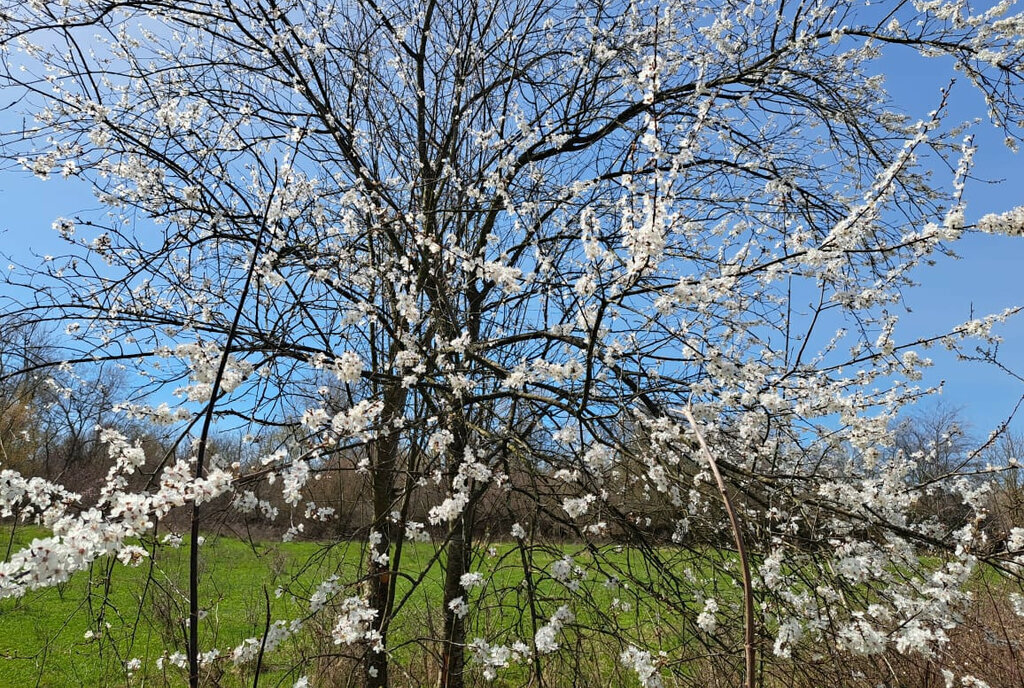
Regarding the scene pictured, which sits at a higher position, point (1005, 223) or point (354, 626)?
point (1005, 223)

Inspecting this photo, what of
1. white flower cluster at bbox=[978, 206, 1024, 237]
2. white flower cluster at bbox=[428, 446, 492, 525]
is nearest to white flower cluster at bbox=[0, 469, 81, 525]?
white flower cluster at bbox=[428, 446, 492, 525]

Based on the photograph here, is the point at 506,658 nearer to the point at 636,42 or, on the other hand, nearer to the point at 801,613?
the point at 801,613

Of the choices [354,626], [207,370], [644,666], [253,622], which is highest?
[207,370]

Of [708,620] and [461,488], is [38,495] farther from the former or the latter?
[708,620]

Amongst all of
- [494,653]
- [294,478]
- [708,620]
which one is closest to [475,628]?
[494,653]

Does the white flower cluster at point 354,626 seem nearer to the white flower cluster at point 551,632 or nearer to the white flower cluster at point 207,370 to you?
the white flower cluster at point 551,632

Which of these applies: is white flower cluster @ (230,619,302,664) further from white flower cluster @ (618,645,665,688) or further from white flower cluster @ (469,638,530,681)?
white flower cluster @ (618,645,665,688)

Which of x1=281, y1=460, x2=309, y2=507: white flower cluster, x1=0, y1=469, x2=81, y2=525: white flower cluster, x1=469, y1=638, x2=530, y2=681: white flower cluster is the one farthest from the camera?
x1=469, y1=638, x2=530, y2=681: white flower cluster

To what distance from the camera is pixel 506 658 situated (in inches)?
116

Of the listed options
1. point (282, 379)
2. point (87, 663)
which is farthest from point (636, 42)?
point (87, 663)

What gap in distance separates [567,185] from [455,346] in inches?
71.8

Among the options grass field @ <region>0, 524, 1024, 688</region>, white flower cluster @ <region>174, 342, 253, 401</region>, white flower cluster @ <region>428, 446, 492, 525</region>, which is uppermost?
white flower cluster @ <region>174, 342, 253, 401</region>

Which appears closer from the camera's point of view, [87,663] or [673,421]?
[673,421]

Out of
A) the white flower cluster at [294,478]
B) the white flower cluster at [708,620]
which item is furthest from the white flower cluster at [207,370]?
the white flower cluster at [708,620]
